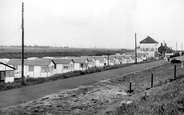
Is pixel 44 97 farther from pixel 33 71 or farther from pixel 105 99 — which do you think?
pixel 33 71

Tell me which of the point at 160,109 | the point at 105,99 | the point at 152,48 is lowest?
the point at 105,99

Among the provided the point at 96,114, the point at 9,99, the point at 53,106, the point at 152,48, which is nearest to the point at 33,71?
the point at 9,99

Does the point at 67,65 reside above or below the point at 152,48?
below

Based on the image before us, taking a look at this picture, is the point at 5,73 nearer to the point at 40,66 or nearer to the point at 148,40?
the point at 40,66

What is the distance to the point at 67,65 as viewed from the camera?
42.9 metres

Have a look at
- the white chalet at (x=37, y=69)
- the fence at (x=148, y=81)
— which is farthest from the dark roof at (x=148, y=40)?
the fence at (x=148, y=81)

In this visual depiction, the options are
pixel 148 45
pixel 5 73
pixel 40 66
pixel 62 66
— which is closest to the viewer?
pixel 5 73

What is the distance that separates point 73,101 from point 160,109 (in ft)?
23.5

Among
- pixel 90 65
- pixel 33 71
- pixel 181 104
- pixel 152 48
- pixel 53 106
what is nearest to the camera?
pixel 181 104

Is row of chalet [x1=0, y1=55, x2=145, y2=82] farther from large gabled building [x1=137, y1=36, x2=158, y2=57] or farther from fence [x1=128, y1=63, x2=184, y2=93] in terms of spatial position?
large gabled building [x1=137, y1=36, x2=158, y2=57]

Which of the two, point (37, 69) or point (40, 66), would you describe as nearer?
point (40, 66)

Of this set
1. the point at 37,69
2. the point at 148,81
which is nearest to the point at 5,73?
the point at 37,69

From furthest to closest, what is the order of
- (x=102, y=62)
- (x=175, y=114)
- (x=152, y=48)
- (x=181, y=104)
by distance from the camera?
(x=152, y=48), (x=102, y=62), (x=181, y=104), (x=175, y=114)

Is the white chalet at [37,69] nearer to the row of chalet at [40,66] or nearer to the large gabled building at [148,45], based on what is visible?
the row of chalet at [40,66]
